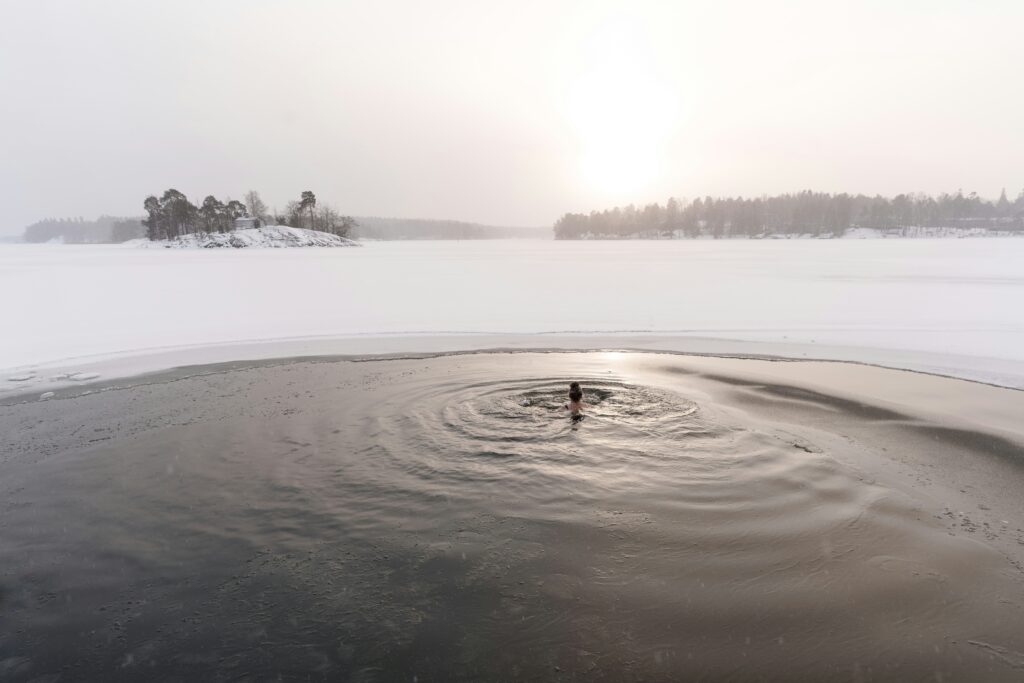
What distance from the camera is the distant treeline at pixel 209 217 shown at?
112250 millimetres

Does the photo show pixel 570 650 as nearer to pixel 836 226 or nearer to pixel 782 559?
pixel 782 559

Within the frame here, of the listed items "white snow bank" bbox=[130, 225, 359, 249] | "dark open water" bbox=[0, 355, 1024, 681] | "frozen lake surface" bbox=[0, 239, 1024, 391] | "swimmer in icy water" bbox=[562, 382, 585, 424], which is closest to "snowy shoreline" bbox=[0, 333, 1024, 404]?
"frozen lake surface" bbox=[0, 239, 1024, 391]

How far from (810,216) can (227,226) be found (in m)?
144

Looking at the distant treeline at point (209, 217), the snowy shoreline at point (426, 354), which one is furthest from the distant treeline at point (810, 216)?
the snowy shoreline at point (426, 354)

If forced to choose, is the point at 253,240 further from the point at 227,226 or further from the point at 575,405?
the point at 575,405

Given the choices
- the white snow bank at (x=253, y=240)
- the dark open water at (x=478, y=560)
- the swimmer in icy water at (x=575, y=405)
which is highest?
the white snow bank at (x=253, y=240)

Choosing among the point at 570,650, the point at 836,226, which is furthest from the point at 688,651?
the point at 836,226

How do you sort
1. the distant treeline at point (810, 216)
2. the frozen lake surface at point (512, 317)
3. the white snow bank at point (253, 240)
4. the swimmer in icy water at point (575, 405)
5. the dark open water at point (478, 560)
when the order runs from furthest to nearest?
the distant treeline at point (810, 216) < the white snow bank at point (253, 240) < the frozen lake surface at point (512, 317) < the swimmer in icy water at point (575, 405) < the dark open water at point (478, 560)

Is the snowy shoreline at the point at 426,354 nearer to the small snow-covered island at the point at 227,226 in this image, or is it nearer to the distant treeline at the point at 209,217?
the small snow-covered island at the point at 227,226

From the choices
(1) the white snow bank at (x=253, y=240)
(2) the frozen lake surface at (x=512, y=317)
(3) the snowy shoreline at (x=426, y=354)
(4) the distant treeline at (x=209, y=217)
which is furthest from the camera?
(4) the distant treeline at (x=209, y=217)

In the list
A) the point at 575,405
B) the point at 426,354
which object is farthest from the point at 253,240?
the point at 575,405

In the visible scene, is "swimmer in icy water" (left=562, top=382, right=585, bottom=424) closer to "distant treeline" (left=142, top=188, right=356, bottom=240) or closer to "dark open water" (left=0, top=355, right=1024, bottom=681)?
"dark open water" (left=0, top=355, right=1024, bottom=681)

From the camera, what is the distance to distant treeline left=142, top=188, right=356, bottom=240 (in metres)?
112

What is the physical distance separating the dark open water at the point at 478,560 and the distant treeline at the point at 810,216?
157524mm
